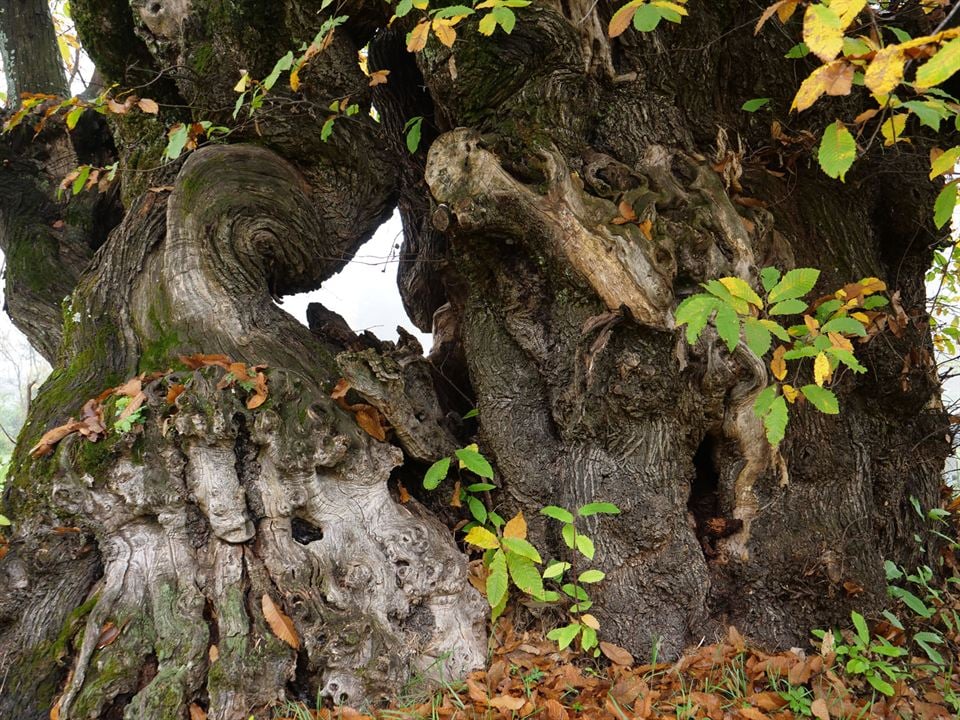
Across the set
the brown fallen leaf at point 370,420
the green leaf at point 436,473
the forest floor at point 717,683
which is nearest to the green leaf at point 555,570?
the forest floor at point 717,683

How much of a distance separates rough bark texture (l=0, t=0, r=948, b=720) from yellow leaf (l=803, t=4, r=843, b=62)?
1163 millimetres

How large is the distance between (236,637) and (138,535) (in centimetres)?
58

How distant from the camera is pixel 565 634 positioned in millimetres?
2400

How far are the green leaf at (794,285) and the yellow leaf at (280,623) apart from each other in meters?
1.96

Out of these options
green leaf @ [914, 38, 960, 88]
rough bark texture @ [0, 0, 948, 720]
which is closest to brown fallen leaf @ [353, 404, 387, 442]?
rough bark texture @ [0, 0, 948, 720]

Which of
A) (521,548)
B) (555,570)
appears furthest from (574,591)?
(521,548)

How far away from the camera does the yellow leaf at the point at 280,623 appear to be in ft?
7.37

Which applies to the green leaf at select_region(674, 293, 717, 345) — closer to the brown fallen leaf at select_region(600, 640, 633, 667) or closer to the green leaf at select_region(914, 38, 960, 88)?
the green leaf at select_region(914, 38, 960, 88)

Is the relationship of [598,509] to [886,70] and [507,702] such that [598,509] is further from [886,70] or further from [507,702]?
[886,70]

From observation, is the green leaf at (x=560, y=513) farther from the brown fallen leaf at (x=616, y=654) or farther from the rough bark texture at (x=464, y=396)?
the brown fallen leaf at (x=616, y=654)

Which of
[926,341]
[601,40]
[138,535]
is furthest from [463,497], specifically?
[926,341]

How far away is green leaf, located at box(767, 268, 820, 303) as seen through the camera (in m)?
1.81

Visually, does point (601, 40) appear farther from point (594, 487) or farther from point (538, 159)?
point (594, 487)

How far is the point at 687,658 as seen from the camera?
97.9 inches
